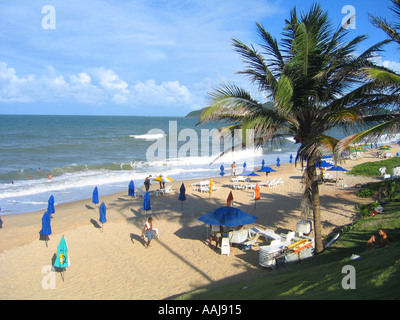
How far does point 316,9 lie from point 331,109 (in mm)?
2112

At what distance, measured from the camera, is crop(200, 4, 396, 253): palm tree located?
630 cm

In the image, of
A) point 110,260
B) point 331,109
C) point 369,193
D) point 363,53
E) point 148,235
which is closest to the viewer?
point 363,53

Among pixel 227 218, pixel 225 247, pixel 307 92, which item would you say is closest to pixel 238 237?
pixel 225 247

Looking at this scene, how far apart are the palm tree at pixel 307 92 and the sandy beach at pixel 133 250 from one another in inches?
39.1

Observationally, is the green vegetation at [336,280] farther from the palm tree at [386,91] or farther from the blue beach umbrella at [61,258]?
the blue beach umbrella at [61,258]

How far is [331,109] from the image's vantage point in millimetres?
6883

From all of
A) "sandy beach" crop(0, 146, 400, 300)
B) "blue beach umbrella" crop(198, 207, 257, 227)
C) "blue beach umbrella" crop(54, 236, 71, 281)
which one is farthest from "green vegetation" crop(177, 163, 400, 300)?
"blue beach umbrella" crop(54, 236, 71, 281)

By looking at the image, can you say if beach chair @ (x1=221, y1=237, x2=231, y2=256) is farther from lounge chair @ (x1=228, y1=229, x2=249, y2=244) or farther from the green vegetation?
the green vegetation

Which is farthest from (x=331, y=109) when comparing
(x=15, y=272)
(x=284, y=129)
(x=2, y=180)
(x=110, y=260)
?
(x=2, y=180)

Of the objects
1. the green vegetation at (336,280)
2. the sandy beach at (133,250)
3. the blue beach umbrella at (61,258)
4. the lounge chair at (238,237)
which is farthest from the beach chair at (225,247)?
the blue beach umbrella at (61,258)

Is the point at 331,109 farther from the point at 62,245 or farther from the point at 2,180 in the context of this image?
the point at 2,180

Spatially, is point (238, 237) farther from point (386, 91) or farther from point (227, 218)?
point (386, 91)

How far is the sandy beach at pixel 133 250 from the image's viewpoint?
305 inches

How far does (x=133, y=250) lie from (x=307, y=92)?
7.05m
